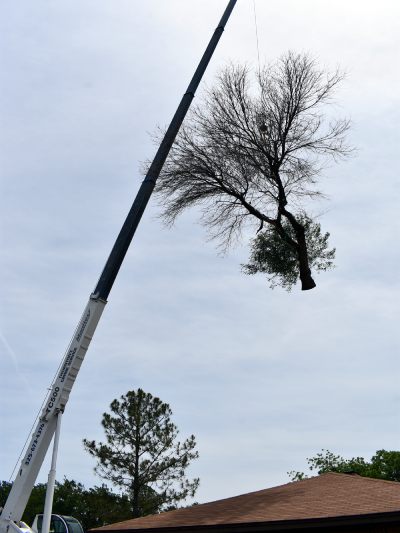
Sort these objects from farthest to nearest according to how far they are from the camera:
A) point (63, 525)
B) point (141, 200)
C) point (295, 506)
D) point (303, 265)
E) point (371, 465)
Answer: point (371, 465), point (63, 525), point (303, 265), point (295, 506), point (141, 200)

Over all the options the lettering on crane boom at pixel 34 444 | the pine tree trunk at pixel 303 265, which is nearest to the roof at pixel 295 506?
the lettering on crane boom at pixel 34 444

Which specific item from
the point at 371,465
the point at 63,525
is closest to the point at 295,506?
the point at 63,525

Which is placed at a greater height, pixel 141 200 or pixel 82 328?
pixel 141 200

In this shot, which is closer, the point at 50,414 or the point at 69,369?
the point at 50,414

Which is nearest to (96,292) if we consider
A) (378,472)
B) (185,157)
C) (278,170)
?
(185,157)

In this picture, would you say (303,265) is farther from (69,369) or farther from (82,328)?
(69,369)

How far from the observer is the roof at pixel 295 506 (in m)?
9.60

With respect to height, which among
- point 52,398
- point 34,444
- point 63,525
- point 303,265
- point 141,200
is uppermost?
point 141,200

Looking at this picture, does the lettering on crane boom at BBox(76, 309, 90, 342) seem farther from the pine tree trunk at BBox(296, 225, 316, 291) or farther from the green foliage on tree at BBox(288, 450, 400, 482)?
the green foliage on tree at BBox(288, 450, 400, 482)

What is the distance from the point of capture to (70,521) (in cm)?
1418

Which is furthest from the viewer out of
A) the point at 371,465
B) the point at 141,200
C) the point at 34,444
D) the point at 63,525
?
the point at 371,465

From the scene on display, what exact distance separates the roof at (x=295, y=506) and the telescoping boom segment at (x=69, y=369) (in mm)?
4432

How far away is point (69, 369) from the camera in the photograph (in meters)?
9.21

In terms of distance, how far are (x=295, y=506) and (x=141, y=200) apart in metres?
7.62
